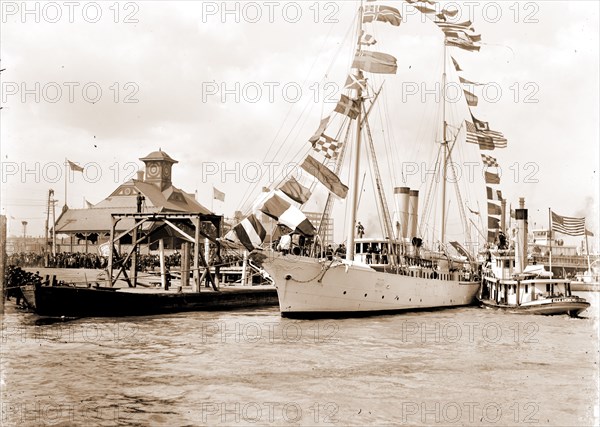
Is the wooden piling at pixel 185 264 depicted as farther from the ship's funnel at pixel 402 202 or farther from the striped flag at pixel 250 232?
the ship's funnel at pixel 402 202

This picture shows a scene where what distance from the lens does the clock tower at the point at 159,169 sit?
230ft

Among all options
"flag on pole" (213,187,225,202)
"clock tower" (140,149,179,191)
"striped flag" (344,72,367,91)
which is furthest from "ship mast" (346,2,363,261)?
"clock tower" (140,149,179,191)

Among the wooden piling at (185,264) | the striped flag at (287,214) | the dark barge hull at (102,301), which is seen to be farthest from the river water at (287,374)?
the wooden piling at (185,264)

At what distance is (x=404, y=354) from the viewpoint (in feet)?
62.1

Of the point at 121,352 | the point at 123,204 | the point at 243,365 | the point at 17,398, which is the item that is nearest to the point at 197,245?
the point at 121,352

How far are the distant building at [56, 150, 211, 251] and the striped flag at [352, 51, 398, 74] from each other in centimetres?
3502

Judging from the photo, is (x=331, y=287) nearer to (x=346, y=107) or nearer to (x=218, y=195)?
(x=346, y=107)

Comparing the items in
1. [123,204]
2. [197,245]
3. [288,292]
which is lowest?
[288,292]

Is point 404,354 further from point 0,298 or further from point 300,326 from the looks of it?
point 0,298

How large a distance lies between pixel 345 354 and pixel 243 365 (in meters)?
3.84

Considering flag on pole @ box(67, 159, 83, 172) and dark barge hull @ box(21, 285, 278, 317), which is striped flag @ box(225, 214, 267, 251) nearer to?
dark barge hull @ box(21, 285, 278, 317)

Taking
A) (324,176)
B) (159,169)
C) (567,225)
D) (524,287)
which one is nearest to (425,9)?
(324,176)

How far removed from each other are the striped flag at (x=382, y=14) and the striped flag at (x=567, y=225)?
16.8 m

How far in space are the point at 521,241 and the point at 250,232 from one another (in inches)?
784
